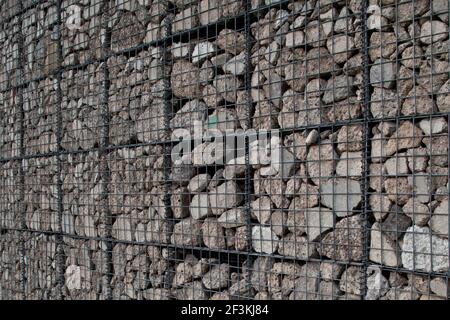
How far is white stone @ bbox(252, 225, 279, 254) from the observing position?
3178 millimetres

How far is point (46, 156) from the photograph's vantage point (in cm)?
498

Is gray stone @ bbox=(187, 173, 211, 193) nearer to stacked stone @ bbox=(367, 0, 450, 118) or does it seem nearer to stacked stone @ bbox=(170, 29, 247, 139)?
stacked stone @ bbox=(170, 29, 247, 139)

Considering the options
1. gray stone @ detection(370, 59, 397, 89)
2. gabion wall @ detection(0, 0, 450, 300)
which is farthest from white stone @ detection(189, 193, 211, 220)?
gray stone @ detection(370, 59, 397, 89)

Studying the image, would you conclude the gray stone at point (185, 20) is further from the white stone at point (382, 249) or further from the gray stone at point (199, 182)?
the white stone at point (382, 249)

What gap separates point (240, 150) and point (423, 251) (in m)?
1.17

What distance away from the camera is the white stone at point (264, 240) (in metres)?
3.18

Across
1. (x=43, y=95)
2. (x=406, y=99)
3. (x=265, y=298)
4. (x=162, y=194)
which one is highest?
(x=43, y=95)

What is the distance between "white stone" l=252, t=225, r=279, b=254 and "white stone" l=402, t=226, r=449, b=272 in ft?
2.44

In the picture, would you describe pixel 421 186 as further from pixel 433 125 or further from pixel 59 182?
pixel 59 182

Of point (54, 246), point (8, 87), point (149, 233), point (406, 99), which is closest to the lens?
point (406, 99)

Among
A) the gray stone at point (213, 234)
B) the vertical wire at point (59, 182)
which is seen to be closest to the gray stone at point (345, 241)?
the gray stone at point (213, 234)

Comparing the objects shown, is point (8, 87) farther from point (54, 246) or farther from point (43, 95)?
point (54, 246)

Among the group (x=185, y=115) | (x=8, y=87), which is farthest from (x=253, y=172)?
(x=8, y=87)

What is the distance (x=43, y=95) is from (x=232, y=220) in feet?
8.08
